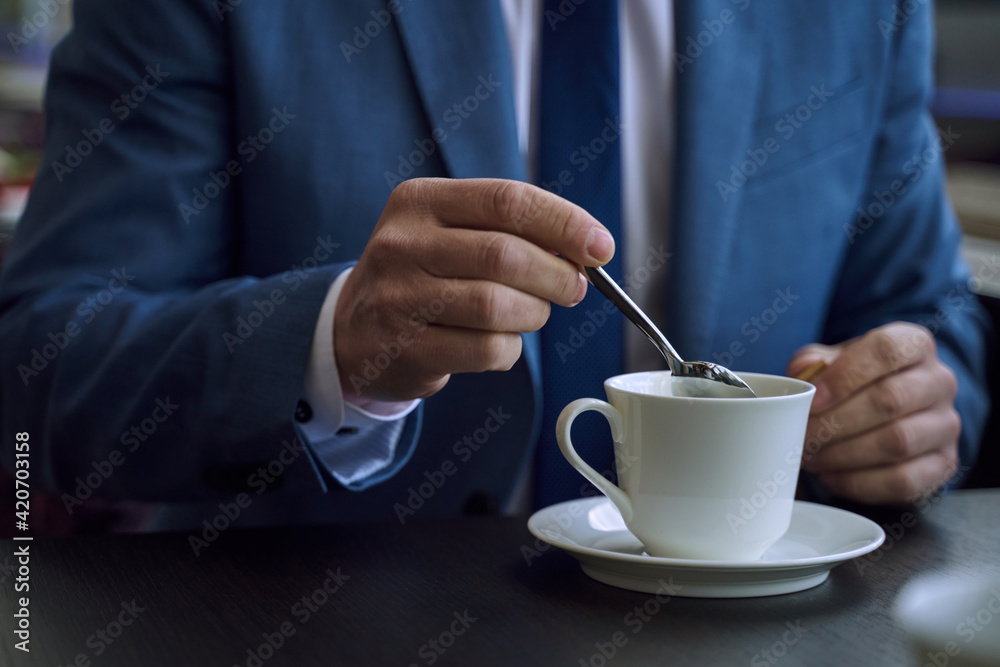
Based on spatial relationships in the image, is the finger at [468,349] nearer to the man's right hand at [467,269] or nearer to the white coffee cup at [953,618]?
the man's right hand at [467,269]

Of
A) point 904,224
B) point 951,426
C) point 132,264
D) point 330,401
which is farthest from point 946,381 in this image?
A: point 132,264

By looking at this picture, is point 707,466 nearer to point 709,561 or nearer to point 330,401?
point 709,561

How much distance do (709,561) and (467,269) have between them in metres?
0.23

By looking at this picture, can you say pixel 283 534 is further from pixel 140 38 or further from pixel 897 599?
pixel 140 38

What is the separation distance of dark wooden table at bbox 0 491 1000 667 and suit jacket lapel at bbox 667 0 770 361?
0.41 metres

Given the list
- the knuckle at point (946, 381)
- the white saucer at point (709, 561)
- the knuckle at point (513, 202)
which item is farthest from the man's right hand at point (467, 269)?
the knuckle at point (946, 381)

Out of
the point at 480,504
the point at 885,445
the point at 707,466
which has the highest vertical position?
the point at 707,466

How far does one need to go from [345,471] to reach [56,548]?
0.29m

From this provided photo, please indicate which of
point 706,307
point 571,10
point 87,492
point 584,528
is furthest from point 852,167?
point 87,492

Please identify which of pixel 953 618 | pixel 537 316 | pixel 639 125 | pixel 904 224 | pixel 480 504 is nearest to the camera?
pixel 953 618

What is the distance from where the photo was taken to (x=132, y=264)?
92 centimetres

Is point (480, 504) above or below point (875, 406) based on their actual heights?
below

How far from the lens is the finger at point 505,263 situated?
54 centimetres

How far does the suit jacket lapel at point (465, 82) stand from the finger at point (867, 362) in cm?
38
